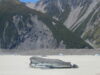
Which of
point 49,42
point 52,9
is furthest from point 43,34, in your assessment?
point 52,9

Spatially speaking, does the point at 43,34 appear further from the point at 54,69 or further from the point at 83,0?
the point at 54,69

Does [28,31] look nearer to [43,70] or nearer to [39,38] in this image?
[39,38]

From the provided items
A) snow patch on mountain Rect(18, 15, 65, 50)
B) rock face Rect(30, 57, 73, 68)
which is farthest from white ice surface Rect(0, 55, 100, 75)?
snow patch on mountain Rect(18, 15, 65, 50)

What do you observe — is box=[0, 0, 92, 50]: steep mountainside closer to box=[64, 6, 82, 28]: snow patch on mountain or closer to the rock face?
box=[64, 6, 82, 28]: snow patch on mountain

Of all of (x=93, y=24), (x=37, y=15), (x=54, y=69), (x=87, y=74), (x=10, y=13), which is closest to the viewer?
(x=87, y=74)

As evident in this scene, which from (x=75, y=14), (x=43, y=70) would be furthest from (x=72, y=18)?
(x=43, y=70)
